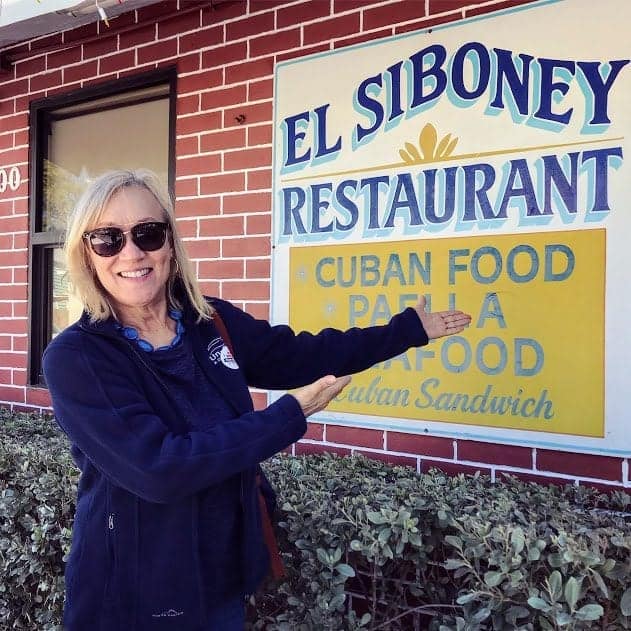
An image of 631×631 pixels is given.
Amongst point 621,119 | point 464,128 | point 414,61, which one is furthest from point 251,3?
point 621,119

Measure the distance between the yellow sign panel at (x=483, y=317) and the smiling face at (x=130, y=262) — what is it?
1.37 meters

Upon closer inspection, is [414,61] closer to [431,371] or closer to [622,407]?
[431,371]

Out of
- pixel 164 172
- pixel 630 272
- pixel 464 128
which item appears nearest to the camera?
pixel 630 272

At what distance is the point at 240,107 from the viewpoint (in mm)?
3416

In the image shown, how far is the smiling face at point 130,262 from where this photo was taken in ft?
5.73

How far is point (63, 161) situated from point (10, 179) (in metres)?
0.37

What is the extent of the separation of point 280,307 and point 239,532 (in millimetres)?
1658

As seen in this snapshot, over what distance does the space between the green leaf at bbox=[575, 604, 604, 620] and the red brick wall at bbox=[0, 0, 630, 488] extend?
3.59ft

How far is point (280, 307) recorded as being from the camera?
10.7ft

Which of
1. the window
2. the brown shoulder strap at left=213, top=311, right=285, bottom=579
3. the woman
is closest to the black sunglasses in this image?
the woman

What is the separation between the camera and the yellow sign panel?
8.27 feet

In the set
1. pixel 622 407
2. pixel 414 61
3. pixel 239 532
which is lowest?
pixel 239 532

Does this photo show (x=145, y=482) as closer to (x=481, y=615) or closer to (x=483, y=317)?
(x=481, y=615)

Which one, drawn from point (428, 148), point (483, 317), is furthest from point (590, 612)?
point (428, 148)
